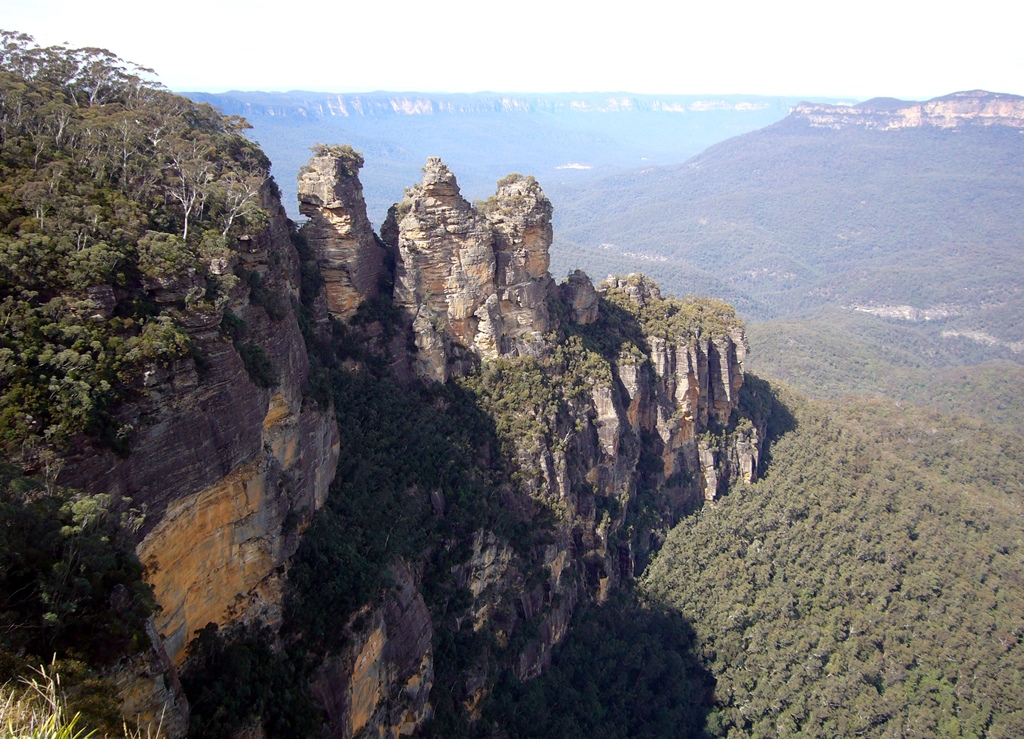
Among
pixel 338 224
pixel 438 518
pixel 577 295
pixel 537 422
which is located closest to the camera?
pixel 438 518

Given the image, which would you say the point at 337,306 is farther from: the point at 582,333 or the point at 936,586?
the point at 936,586

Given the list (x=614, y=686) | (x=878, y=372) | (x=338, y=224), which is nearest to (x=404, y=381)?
(x=338, y=224)

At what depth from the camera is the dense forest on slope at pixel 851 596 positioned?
3541 cm

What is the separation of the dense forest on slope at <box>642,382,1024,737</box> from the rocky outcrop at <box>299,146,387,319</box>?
24591 millimetres

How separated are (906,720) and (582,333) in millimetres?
26246

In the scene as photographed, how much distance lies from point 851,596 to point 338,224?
36.1m

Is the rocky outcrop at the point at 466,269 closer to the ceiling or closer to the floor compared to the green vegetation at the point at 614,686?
closer to the ceiling

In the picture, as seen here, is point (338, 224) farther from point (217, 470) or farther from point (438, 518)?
point (217, 470)

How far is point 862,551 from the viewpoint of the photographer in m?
43.0

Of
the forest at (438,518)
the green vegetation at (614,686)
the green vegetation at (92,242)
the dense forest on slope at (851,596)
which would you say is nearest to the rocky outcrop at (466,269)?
the forest at (438,518)

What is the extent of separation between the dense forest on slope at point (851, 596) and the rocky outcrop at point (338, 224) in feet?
80.7

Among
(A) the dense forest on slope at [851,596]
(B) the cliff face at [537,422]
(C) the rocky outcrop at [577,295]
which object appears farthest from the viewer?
(C) the rocky outcrop at [577,295]

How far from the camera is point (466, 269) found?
34.3 meters

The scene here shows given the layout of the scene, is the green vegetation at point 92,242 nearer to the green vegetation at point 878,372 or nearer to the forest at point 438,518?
the forest at point 438,518
